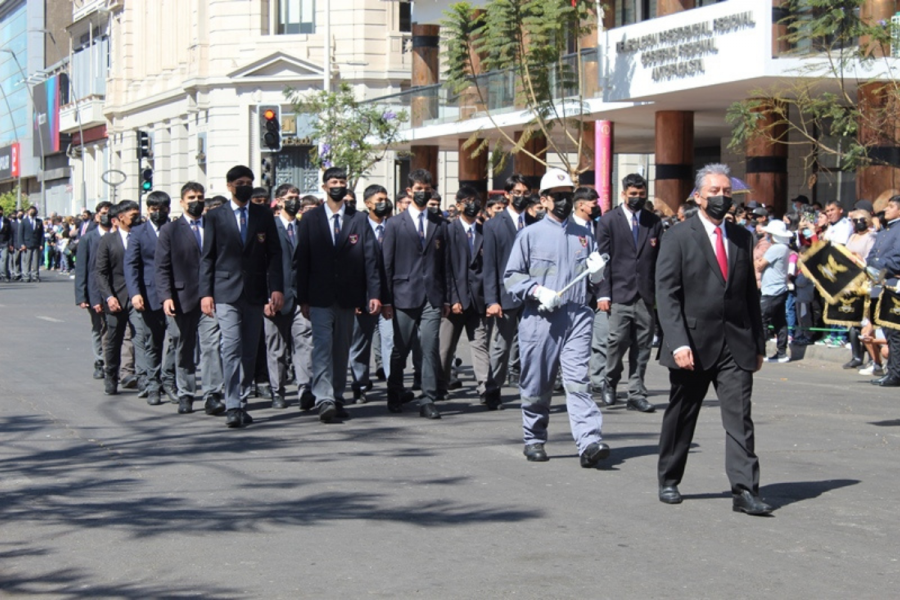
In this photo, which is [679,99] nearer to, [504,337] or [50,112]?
[504,337]

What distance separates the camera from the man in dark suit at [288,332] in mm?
13289

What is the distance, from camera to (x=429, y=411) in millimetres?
12352

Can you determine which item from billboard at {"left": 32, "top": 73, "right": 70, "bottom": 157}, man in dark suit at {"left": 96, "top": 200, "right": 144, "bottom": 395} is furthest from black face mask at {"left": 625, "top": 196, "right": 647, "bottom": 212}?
billboard at {"left": 32, "top": 73, "right": 70, "bottom": 157}

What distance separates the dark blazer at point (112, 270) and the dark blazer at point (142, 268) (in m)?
0.61

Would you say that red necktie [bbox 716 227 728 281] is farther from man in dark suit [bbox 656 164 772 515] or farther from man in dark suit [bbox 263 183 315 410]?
man in dark suit [bbox 263 183 315 410]

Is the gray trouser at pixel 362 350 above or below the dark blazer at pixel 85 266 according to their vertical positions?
below

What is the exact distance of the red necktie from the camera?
27.5 ft

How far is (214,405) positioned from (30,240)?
29103 mm

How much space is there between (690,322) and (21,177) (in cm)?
9793

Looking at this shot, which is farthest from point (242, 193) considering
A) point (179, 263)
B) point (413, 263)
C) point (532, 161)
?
point (532, 161)

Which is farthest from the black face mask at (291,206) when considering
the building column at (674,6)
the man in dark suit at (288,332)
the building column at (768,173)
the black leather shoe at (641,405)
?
the building column at (674,6)

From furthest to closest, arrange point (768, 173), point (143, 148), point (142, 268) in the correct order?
point (143, 148), point (768, 173), point (142, 268)

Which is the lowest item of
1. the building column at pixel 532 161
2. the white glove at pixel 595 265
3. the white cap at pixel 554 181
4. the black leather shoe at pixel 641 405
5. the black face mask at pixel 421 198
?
the black leather shoe at pixel 641 405

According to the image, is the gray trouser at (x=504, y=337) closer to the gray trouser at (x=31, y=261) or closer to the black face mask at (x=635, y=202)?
the black face mask at (x=635, y=202)
